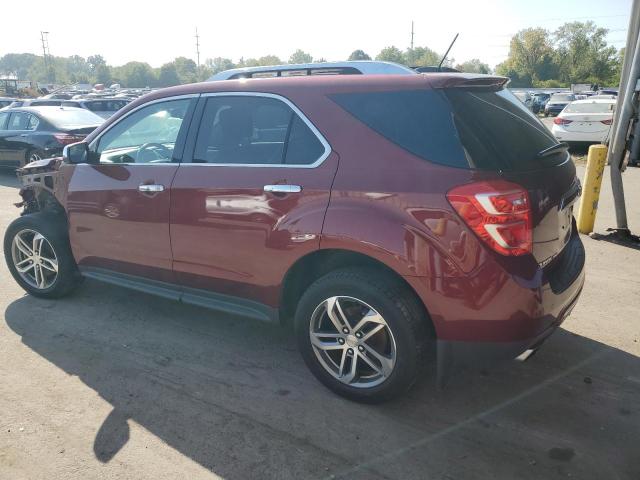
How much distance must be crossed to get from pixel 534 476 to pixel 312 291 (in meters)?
1.48

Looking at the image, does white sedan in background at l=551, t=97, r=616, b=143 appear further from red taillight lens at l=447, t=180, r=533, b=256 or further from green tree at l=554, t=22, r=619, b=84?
green tree at l=554, t=22, r=619, b=84

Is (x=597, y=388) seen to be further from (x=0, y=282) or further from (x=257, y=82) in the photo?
(x=0, y=282)

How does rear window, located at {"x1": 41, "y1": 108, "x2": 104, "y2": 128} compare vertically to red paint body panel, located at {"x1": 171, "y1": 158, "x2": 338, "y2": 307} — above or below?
above

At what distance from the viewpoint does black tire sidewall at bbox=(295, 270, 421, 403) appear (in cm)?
282

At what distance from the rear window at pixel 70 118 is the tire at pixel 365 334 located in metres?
10.3

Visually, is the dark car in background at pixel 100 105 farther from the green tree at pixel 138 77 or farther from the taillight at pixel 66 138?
the green tree at pixel 138 77

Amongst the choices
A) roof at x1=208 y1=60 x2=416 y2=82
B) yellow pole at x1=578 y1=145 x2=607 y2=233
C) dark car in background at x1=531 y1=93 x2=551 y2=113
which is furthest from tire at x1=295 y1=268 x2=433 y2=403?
dark car in background at x1=531 y1=93 x2=551 y2=113

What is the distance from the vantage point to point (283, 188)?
314cm

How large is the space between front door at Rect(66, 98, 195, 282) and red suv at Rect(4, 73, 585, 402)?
0.02 meters

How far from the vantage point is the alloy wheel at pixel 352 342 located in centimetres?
298

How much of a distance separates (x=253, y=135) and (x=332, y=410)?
1.78 metres

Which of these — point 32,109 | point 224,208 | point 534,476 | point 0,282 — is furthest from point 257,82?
point 32,109

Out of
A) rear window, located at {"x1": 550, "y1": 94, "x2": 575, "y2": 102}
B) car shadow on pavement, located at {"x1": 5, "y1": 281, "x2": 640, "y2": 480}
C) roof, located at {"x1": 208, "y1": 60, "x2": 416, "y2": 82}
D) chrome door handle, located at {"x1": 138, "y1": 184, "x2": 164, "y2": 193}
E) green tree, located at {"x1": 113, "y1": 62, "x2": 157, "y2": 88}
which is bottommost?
car shadow on pavement, located at {"x1": 5, "y1": 281, "x2": 640, "y2": 480}

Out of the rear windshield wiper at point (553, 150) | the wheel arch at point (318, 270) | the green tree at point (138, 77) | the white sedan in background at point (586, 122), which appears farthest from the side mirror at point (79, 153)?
the green tree at point (138, 77)
